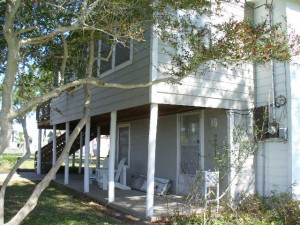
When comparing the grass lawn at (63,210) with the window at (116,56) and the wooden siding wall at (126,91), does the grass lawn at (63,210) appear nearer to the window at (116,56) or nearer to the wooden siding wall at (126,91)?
the wooden siding wall at (126,91)

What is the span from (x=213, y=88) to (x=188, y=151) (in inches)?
91.8

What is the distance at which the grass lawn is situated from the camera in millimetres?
7297

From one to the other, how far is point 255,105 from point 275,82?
0.79 m

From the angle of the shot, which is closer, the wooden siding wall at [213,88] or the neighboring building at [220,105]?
the wooden siding wall at [213,88]

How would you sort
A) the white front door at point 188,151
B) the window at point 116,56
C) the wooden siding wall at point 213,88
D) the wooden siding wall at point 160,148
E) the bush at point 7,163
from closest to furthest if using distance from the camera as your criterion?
the wooden siding wall at point 213,88
the window at point 116,56
the white front door at point 188,151
the wooden siding wall at point 160,148
the bush at point 7,163

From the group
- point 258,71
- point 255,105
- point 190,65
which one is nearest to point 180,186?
point 255,105

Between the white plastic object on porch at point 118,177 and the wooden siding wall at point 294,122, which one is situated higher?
the wooden siding wall at point 294,122

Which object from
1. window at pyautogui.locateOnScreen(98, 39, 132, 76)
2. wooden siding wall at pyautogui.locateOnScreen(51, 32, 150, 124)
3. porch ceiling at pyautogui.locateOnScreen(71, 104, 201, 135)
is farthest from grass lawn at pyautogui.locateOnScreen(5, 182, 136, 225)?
window at pyautogui.locateOnScreen(98, 39, 132, 76)

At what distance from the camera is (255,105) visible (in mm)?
9133

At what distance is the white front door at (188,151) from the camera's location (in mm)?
9750

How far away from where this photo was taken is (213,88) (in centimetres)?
850

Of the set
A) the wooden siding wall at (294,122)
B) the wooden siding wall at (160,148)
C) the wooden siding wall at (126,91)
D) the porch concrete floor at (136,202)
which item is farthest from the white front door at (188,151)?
the wooden siding wall at (294,122)

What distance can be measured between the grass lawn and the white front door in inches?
96.4

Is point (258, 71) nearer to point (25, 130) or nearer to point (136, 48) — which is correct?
point (136, 48)
